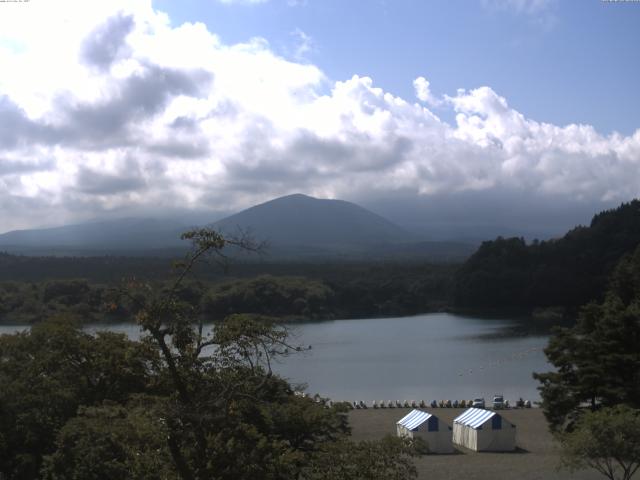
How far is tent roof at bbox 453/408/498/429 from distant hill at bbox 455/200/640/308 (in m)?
32.7

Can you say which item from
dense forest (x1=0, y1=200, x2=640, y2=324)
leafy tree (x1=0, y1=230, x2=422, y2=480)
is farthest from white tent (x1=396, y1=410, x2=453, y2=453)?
dense forest (x1=0, y1=200, x2=640, y2=324)

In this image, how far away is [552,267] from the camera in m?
47.5

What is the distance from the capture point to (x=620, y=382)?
12.6 m

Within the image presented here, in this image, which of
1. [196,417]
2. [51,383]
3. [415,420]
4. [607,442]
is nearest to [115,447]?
[196,417]

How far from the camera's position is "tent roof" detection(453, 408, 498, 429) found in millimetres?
13359

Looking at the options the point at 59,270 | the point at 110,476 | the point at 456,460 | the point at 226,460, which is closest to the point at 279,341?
the point at 226,460

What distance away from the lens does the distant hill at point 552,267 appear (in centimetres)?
4594

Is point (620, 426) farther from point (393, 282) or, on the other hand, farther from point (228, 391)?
point (393, 282)

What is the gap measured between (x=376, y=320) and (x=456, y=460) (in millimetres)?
31878

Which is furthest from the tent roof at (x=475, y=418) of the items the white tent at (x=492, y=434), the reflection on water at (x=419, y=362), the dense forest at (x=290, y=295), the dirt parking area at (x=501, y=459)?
the dense forest at (x=290, y=295)

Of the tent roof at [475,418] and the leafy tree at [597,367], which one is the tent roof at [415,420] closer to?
the tent roof at [475,418]

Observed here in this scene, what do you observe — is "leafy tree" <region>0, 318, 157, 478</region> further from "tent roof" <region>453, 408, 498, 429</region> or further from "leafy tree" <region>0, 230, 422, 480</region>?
"tent roof" <region>453, 408, 498, 429</region>

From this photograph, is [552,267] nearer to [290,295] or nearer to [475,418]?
[290,295]

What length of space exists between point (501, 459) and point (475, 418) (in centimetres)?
135
